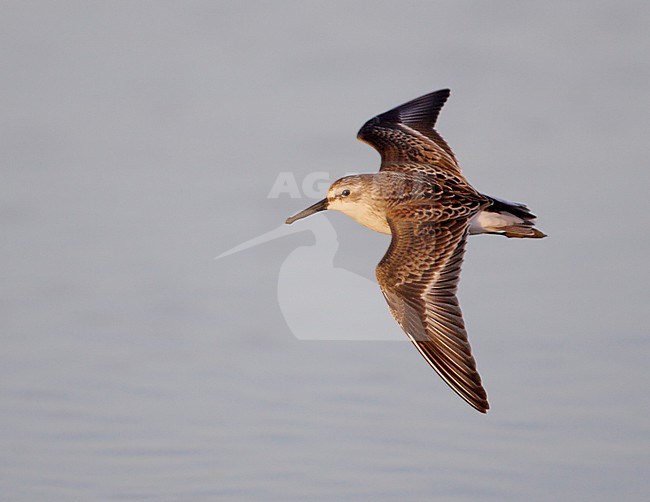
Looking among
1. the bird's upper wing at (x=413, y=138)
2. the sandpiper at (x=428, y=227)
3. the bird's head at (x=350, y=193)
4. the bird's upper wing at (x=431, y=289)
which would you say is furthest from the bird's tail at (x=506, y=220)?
the bird's head at (x=350, y=193)

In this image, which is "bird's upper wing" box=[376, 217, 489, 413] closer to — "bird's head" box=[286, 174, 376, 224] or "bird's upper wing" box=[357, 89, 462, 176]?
"bird's head" box=[286, 174, 376, 224]

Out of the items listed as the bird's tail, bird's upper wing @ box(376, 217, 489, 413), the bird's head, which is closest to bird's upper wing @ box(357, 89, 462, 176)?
the bird's head

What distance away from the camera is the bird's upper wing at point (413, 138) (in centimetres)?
1231

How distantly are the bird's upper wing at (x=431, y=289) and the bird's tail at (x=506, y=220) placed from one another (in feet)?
1.68

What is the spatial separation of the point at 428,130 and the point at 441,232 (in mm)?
2619

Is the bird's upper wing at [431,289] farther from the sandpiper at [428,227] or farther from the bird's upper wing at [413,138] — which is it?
the bird's upper wing at [413,138]

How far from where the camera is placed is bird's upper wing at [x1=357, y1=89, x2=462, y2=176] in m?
12.3

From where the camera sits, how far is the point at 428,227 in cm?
1095

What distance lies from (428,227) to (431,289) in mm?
617

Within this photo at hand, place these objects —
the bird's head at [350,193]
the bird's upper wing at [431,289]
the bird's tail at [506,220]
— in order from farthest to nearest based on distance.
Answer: the bird's head at [350,193] < the bird's tail at [506,220] < the bird's upper wing at [431,289]

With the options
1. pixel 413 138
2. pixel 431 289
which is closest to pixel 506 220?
pixel 431 289

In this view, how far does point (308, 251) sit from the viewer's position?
54.0 feet

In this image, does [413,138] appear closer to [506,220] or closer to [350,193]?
[350,193]

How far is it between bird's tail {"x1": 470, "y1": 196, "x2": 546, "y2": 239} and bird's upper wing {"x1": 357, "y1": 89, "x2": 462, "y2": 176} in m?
0.74
